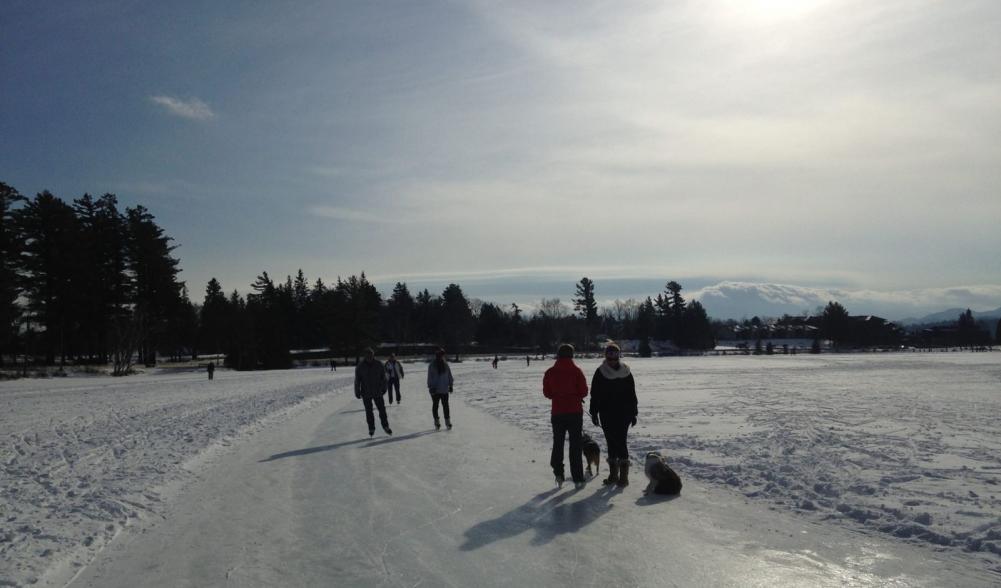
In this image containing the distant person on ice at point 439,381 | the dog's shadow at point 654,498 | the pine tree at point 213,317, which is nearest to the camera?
the dog's shadow at point 654,498

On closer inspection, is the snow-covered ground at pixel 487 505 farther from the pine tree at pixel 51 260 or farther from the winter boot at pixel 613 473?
the pine tree at pixel 51 260

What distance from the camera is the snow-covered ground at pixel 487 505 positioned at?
532cm

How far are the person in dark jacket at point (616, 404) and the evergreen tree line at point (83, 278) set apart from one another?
46118mm

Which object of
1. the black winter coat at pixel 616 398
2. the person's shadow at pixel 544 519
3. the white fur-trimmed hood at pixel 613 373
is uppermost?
the white fur-trimmed hood at pixel 613 373

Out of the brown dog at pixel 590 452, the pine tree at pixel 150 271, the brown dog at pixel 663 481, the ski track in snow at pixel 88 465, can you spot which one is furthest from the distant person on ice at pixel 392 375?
the pine tree at pixel 150 271

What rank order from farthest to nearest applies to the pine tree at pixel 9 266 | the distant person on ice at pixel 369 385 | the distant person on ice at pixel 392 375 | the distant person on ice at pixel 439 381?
1. the pine tree at pixel 9 266
2. the distant person on ice at pixel 392 375
3. the distant person on ice at pixel 439 381
4. the distant person on ice at pixel 369 385

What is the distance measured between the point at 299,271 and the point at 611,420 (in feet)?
391

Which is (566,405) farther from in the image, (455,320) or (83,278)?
(455,320)

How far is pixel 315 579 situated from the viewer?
5004mm

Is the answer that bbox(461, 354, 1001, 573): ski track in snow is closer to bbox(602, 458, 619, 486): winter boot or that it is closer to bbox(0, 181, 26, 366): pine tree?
bbox(602, 458, 619, 486): winter boot

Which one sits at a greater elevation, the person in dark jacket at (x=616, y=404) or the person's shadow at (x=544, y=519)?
the person in dark jacket at (x=616, y=404)

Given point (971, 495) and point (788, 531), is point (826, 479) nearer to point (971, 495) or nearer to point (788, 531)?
point (971, 495)

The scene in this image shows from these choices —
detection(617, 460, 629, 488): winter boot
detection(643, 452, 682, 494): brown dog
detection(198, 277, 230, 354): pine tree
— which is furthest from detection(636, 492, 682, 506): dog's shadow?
detection(198, 277, 230, 354): pine tree

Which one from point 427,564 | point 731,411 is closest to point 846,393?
point 731,411
